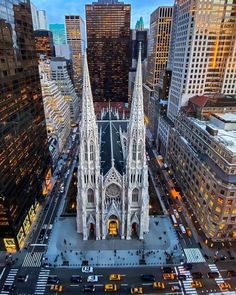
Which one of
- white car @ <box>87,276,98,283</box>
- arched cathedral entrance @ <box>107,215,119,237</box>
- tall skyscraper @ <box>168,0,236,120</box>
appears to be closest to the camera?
white car @ <box>87,276,98,283</box>

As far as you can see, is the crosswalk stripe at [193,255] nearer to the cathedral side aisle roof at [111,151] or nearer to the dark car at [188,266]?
the dark car at [188,266]

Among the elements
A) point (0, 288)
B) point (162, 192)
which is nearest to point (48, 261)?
point (0, 288)

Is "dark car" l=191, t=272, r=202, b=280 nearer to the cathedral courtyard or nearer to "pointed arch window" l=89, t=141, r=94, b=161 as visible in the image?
the cathedral courtyard

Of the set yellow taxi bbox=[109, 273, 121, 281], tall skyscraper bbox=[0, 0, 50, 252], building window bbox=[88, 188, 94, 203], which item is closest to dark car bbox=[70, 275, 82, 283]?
yellow taxi bbox=[109, 273, 121, 281]

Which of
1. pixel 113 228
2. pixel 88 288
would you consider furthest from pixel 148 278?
pixel 113 228

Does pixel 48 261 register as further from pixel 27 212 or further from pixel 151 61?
pixel 151 61
